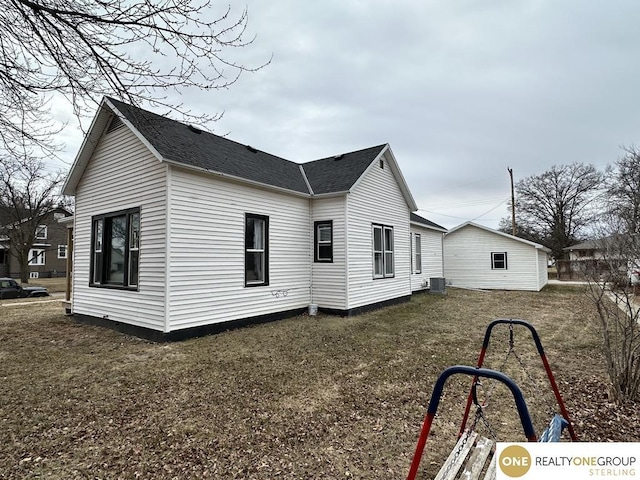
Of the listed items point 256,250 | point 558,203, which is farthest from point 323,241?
point 558,203

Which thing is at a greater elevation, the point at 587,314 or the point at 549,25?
the point at 549,25

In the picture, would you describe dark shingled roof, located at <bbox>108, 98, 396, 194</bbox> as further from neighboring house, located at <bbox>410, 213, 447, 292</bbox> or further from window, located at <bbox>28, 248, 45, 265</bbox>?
window, located at <bbox>28, 248, 45, 265</bbox>

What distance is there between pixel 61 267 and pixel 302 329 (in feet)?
133

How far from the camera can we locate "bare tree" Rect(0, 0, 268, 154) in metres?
3.72

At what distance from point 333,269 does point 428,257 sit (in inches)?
378

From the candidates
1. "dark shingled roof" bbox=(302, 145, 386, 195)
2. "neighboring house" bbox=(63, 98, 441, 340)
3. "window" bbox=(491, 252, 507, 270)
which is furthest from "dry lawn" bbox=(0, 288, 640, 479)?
"window" bbox=(491, 252, 507, 270)

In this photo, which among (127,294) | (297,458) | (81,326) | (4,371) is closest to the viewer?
(297,458)

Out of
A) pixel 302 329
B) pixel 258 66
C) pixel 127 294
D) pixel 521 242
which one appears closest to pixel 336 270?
pixel 302 329

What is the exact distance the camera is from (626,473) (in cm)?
186

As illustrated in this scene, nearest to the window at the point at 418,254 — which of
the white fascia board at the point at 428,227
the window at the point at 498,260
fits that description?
the white fascia board at the point at 428,227

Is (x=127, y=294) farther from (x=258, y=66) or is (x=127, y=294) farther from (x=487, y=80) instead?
(x=487, y=80)

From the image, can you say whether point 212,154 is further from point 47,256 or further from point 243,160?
point 47,256

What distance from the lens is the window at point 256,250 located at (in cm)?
876

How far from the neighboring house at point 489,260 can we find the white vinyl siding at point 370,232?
28.1 feet
